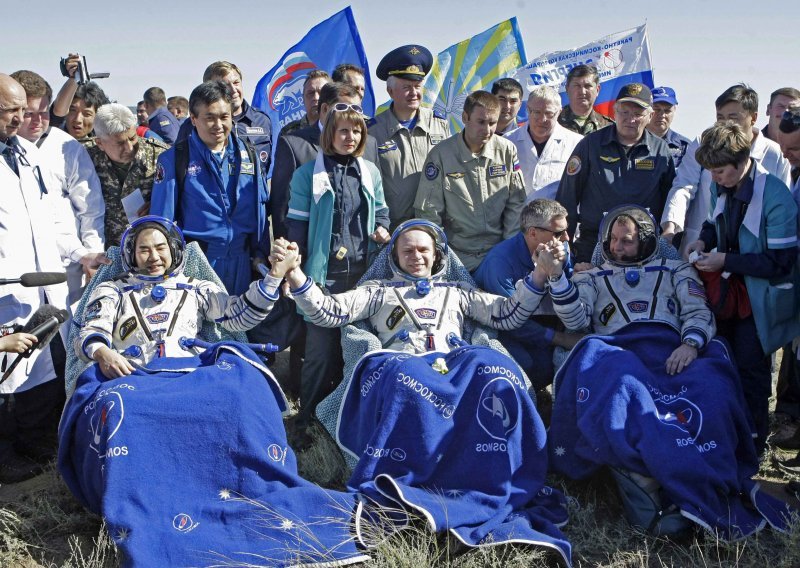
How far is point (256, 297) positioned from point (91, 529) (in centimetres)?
159

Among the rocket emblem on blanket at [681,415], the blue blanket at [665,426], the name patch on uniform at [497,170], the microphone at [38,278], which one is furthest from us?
the name patch on uniform at [497,170]

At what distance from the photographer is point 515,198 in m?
6.24

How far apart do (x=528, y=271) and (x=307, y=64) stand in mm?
5615

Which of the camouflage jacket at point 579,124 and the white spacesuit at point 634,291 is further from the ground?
the camouflage jacket at point 579,124

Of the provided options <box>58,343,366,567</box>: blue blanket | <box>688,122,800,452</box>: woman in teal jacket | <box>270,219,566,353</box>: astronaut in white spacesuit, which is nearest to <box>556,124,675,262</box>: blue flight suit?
<box>688,122,800,452</box>: woman in teal jacket

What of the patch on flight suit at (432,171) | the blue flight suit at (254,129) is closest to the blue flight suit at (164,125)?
the blue flight suit at (254,129)

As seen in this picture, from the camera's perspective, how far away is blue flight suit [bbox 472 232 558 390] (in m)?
5.63

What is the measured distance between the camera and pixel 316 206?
18.6ft

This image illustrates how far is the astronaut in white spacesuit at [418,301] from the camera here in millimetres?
5227

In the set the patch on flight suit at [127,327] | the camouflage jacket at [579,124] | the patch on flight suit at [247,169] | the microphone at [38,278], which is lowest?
the patch on flight suit at [127,327]

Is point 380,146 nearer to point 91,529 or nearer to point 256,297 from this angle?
point 256,297

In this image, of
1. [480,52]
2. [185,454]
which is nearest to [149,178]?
[185,454]

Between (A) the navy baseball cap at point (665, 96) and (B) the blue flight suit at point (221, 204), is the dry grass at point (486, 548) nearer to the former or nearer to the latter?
(B) the blue flight suit at point (221, 204)

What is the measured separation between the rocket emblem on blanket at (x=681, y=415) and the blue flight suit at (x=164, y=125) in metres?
5.43
